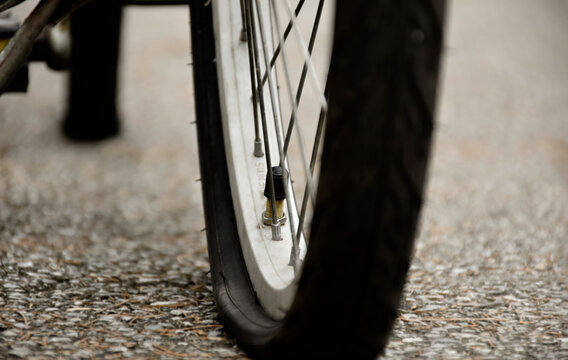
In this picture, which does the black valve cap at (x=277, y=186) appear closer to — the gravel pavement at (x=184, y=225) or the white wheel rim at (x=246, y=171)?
the white wheel rim at (x=246, y=171)

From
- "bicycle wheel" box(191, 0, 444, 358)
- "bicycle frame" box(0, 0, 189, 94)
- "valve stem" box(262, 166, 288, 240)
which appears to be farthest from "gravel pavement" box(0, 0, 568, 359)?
"bicycle frame" box(0, 0, 189, 94)

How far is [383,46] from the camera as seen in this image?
0.84 m

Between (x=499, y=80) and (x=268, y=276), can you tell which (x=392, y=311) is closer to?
(x=268, y=276)

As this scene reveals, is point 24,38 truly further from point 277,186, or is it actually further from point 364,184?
point 364,184

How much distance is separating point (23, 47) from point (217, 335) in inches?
26.9

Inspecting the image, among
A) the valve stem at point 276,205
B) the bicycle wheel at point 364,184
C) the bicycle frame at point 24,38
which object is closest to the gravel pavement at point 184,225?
the bicycle wheel at point 364,184

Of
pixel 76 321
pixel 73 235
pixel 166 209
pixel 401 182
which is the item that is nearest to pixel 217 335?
pixel 76 321

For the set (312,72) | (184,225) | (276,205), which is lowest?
(184,225)

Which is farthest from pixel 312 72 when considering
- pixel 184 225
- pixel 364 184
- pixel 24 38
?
pixel 184 225

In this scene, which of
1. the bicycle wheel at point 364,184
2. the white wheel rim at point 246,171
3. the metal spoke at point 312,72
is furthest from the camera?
the white wheel rim at point 246,171

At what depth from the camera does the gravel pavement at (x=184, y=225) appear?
124 cm

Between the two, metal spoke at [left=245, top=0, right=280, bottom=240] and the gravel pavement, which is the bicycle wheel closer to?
the gravel pavement

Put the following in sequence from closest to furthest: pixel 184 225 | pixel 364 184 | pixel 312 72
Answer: pixel 364 184
pixel 312 72
pixel 184 225

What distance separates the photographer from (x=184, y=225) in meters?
2.28
